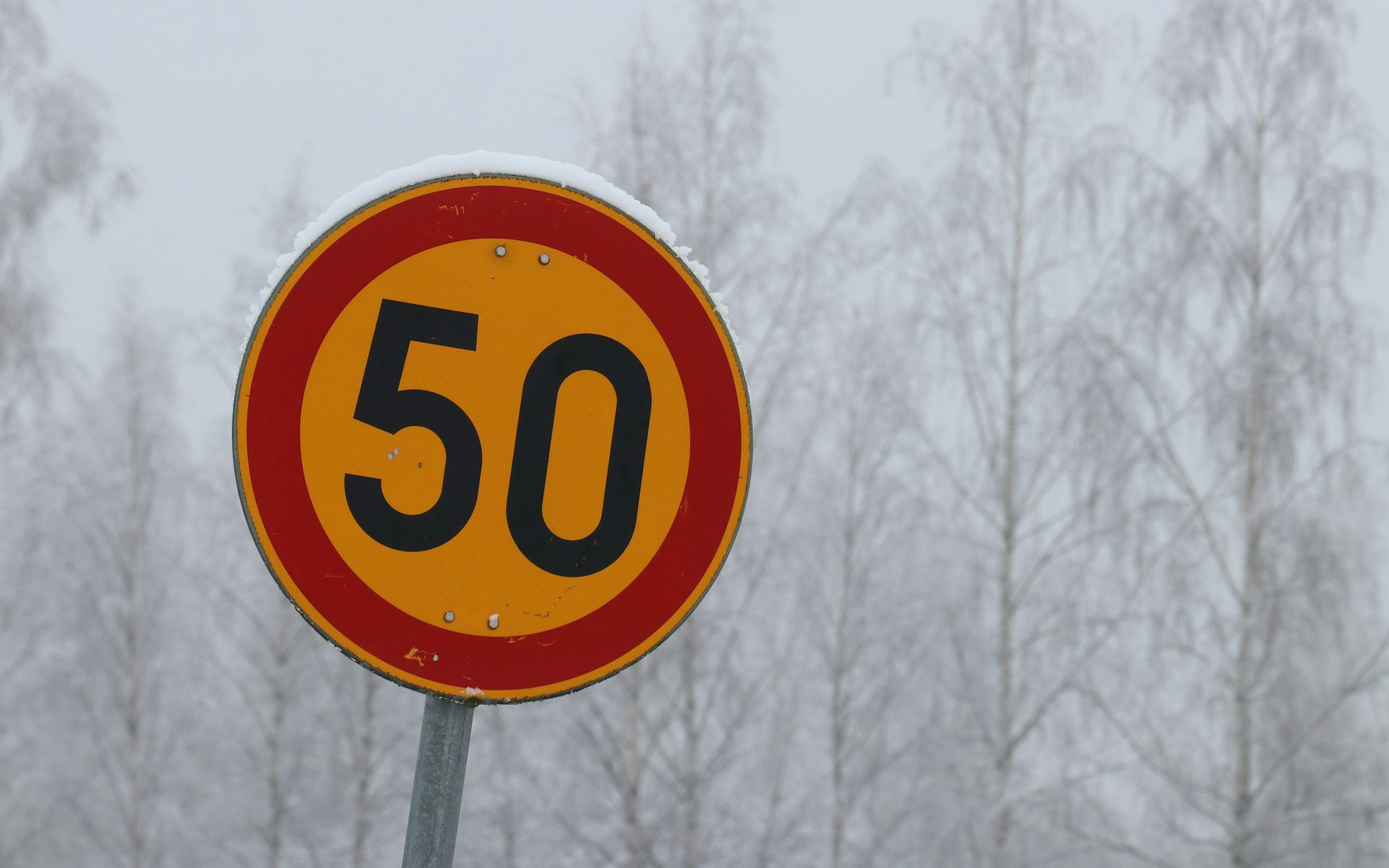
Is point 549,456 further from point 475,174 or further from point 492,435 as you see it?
point 475,174

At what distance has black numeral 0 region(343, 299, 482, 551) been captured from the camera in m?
1.27

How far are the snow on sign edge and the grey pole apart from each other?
0.48 m

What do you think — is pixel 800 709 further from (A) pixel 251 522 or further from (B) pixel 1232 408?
(A) pixel 251 522

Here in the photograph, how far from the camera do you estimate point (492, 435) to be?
1.29 meters

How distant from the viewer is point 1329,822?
41.8ft

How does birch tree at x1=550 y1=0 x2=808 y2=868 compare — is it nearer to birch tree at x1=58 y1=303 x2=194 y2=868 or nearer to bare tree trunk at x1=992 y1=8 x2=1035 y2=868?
bare tree trunk at x1=992 y1=8 x2=1035 y2=868

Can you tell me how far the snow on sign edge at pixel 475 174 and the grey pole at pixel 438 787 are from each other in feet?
1.57

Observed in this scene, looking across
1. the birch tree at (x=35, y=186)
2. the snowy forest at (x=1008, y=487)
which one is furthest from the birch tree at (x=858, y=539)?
the birch tree at (x=35, y=186)

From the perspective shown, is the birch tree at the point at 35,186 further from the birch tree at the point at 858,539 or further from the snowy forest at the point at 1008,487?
the birch tree at the point at 858,539

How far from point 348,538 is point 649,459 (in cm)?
35

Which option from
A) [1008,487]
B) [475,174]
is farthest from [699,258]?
[475,174]

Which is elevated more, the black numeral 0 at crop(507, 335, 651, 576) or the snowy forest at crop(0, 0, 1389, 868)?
the snowy forest at crop(0, 0, 1389, 868)

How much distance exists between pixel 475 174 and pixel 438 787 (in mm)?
691

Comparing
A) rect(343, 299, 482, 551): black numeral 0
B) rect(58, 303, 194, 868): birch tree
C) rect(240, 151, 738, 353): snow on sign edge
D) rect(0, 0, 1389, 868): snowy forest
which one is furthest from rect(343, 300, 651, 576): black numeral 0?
rect(58, 303, 194, 868): birch tree
